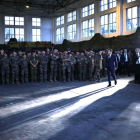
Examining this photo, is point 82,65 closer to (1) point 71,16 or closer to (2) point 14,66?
(2) point 14,66

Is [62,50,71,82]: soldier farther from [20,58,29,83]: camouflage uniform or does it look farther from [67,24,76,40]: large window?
[67,24,76,40]: large window

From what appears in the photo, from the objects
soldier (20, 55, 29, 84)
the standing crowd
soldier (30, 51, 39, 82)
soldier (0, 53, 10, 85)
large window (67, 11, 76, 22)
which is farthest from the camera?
large window (67, 11, 76, 22)

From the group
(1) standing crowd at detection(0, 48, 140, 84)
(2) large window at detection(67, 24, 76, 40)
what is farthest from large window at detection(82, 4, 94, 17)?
(1) standing crowd at detection(0, 48, 140, 84)

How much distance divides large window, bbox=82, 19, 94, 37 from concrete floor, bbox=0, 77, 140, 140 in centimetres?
2016

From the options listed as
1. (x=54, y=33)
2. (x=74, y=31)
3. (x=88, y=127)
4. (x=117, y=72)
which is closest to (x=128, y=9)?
(x=117, y=72)

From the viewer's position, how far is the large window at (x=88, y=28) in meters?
26.6

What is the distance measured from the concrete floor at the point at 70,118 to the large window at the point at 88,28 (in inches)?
794

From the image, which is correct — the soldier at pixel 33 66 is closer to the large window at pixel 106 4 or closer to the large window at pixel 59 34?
the large window at pixel 106 4

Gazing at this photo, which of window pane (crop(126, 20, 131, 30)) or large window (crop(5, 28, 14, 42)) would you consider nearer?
window pane (crop(126, 20, 131, 30))

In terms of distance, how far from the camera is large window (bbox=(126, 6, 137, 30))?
67.2 ft

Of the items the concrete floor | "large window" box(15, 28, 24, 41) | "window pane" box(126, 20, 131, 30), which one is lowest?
the concrete floor

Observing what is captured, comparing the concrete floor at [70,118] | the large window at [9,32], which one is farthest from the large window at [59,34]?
the concrete floor at [70,118]

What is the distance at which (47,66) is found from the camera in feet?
40.5

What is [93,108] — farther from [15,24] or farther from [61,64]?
[15,24]
